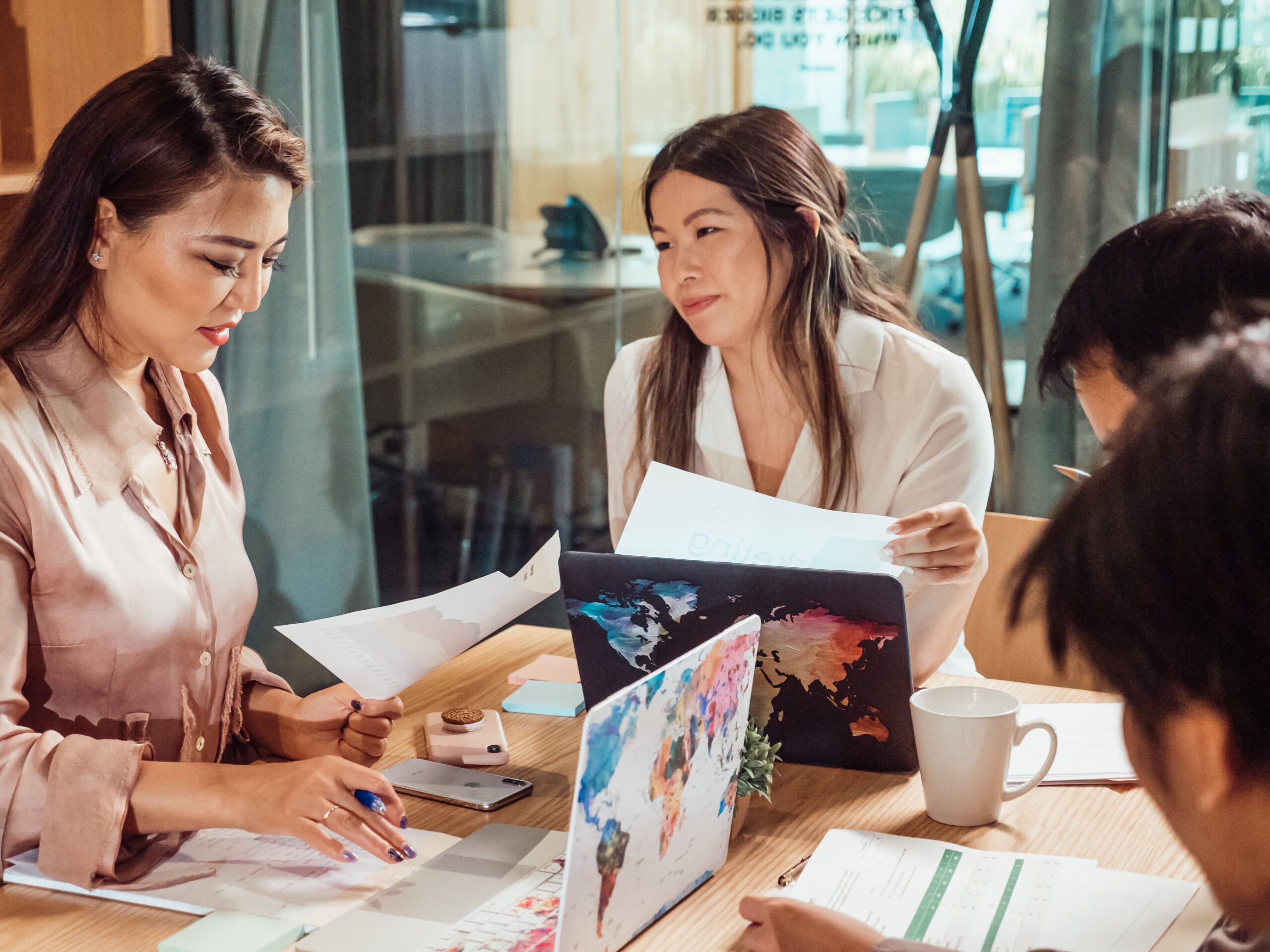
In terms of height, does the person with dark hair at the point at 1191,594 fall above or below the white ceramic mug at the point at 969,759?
above

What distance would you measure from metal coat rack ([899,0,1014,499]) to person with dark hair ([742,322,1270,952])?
213cm

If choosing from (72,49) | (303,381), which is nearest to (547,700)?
(72,49)

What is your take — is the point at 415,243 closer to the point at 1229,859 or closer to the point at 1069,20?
the point at 1069,20

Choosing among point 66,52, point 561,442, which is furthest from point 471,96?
point 66,52

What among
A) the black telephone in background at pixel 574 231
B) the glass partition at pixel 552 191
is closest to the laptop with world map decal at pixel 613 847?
the glass partition at pixel 552 191

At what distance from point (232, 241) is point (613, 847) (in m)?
0.79

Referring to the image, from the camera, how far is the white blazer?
1712 mm

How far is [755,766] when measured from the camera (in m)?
A: 1.11

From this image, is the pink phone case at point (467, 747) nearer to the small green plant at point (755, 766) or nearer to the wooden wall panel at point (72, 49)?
the small green plant at point (755, 766)

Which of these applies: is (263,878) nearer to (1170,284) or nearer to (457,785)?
(457,785)

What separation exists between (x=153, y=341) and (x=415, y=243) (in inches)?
76.8

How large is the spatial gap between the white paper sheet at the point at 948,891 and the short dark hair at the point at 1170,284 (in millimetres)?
474

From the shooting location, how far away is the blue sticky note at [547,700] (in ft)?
4.74

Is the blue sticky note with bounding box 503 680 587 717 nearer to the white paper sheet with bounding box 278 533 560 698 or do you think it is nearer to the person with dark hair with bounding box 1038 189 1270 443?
the white paper sheet with bounding box 278 533 560 698
